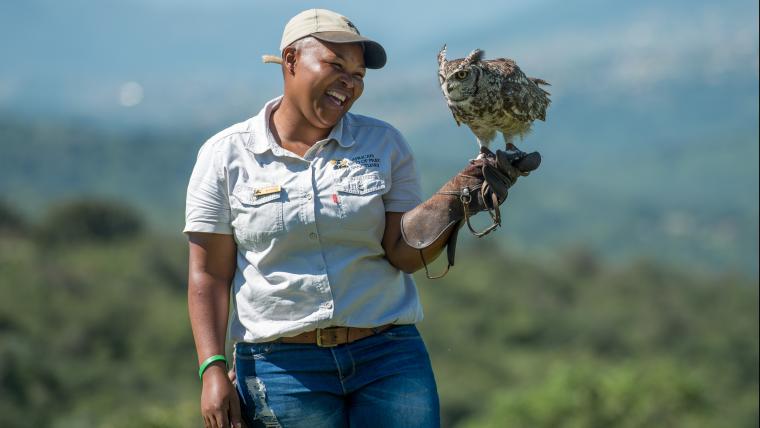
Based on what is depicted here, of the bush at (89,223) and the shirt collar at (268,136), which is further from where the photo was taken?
the bush at (89,223)

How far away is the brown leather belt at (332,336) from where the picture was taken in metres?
3.78

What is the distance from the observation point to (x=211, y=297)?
3.96 m

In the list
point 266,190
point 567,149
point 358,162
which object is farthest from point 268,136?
point 567,149

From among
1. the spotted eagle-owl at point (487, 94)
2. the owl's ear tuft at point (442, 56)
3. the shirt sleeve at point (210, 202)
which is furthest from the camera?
the owl's ear tuft at point (442, 56)

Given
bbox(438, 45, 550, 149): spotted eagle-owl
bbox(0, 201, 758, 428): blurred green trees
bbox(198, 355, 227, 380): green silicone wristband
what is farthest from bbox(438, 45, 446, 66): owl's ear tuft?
bbox(0, 201, 758, 428): blurred green trees

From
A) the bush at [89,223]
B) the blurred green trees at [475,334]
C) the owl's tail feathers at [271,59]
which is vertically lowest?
the blurred green trees at [475,334]

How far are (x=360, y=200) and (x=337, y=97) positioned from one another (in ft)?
1.23

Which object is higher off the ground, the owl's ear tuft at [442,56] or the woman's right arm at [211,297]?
the owl's ear tuft at [442,56]

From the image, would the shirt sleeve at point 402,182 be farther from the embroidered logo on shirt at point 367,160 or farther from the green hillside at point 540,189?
the green hillside at point 540,189

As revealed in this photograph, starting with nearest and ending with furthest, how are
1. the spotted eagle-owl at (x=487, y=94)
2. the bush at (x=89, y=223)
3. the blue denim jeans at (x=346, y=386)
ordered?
the blue denim jeans at (x=346, y=386), the spotted eagle-owl at (x=487, y=94), the bush at (x=89, y=223)

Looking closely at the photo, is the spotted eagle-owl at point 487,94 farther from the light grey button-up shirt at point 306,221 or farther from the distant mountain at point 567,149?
the distant mountain at point 567,149

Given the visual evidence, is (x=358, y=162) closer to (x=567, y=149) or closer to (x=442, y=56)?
(x=442, y=56)

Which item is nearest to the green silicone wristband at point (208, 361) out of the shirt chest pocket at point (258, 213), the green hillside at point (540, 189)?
the shirt chest pocket at point (258, 213)

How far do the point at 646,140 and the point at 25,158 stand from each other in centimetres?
7772
